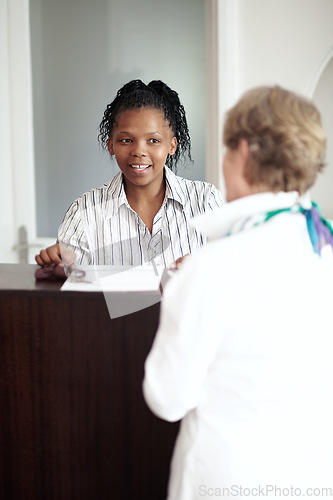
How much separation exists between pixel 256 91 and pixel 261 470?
66cm

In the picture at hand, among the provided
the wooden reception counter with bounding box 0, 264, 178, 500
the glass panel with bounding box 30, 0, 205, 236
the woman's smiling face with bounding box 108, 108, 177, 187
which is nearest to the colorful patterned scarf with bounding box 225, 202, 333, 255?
the wooden reception counter with bounding box 0, 264, 178, 500

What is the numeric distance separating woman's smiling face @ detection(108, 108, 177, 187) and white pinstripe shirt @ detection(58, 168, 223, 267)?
0.38 feet

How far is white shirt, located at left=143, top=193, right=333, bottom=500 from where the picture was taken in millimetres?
909

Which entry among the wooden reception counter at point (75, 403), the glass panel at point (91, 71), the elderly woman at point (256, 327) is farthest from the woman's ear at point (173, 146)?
the elderly woman at point (256, 327)

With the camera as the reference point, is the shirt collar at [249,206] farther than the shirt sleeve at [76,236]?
No

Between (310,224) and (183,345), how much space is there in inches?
12.0

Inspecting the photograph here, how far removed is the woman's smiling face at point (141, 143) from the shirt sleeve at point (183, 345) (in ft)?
3.51

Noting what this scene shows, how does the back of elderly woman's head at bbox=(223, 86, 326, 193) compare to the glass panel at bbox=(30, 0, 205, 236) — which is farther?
the glass panel at bbox=(30, 0, 205, 236)

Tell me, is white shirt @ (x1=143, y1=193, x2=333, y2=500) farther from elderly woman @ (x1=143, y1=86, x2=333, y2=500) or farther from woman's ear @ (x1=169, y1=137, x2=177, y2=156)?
woman's ear @ (x1=169, y1=137, x2=177, y2=156)

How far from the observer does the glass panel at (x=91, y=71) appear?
3033mm

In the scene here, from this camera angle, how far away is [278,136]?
0.92m

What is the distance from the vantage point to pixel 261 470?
979 millimetres

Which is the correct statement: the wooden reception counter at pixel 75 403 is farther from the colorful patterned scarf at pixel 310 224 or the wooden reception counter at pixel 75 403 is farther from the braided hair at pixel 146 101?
the braided hair at pixel 146 101

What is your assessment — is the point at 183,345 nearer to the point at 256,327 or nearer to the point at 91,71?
the point at 256,327
